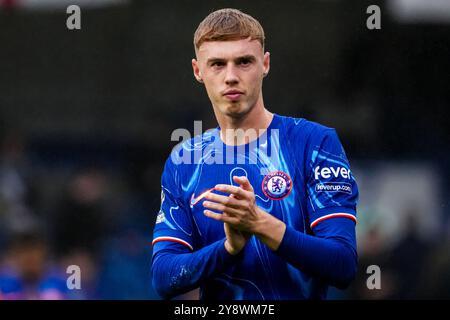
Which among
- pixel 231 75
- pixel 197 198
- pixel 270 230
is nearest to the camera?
pixel 270 230

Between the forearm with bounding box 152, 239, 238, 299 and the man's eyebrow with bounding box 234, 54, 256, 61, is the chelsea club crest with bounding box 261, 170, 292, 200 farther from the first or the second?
the man's eyebrow with bounding box 234, 54, 256, 61

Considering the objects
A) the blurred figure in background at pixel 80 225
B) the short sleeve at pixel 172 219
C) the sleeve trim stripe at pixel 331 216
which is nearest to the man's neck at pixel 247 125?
the short sleeve at pixel 172 219

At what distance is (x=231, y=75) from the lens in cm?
377

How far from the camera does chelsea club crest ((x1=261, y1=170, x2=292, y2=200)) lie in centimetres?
377

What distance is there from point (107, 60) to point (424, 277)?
5.42m

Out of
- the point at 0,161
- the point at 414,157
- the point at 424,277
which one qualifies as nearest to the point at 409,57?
the point at 414,157

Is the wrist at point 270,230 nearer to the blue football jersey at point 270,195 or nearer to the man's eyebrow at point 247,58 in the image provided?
the blue football jersey at point 270,195

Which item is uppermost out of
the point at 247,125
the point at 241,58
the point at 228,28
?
the point at 228,28

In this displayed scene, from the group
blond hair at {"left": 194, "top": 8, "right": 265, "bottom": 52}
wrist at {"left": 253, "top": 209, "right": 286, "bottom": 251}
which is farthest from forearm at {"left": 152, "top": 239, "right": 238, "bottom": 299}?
blond hair at {"left": 194, "top": 8, "right": 265, "bottom": 52}

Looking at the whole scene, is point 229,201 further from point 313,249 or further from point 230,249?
point 313,249

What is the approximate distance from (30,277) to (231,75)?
4.18 meters

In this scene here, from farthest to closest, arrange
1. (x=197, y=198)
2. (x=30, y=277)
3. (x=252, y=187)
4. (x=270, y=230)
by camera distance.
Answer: (x=30, y=277)
(x=197, y=198)
(x=252, y=187)
(x=270, y=230)

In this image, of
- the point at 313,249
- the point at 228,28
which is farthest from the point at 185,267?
the point at 228,28

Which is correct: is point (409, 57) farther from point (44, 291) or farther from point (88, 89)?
point (44, 291)
